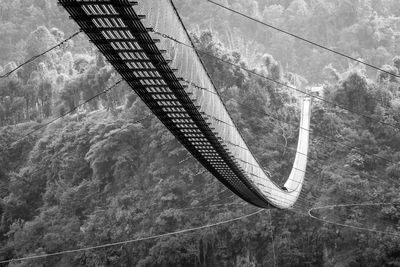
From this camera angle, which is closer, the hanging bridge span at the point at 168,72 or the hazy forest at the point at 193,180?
the hanging bridge span at the point at 168,72

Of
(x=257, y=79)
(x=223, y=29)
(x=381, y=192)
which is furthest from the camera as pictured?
(x=223, y=29)

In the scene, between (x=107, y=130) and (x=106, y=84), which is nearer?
(x=107, y=130)

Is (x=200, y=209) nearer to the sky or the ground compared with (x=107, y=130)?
nearer to the ground

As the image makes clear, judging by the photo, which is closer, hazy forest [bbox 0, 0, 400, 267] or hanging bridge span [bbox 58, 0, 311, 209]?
hanging bridge span [bbox 58, 0, 311, 209]

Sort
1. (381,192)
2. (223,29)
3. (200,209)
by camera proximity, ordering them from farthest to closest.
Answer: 1. (223,29)
2. (200,209)
3. (381,192)

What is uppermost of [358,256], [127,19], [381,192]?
[127,19]

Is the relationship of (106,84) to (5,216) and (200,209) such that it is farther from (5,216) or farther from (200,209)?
(200,209)

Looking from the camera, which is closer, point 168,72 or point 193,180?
point 168,72

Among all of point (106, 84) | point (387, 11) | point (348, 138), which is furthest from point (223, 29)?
point (348, 138)
